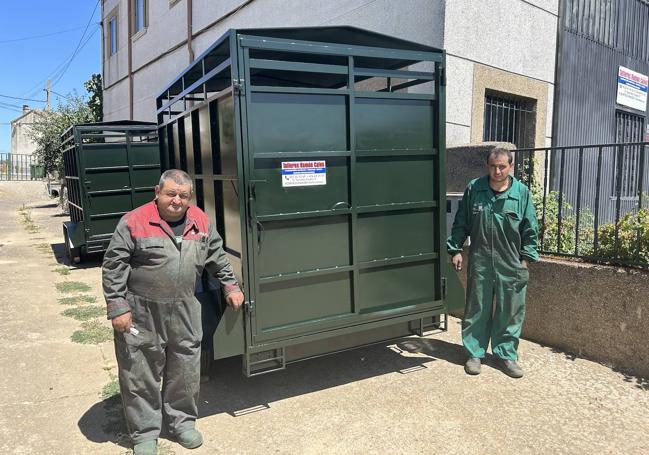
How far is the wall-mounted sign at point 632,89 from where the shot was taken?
9141mm

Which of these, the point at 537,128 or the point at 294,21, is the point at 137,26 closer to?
the point at 294,21

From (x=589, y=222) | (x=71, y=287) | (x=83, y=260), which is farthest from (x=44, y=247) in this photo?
(x=589, y=222)

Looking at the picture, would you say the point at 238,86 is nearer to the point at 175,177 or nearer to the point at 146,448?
the point at 175,177

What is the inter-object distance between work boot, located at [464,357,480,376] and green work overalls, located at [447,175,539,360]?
0.04 m

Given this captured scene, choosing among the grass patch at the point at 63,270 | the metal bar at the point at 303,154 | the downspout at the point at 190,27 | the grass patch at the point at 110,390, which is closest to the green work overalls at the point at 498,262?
the metal bar at the point at 303,154

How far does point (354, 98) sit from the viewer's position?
3.64 metres

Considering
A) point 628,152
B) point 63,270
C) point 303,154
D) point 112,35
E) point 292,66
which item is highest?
point 112,35

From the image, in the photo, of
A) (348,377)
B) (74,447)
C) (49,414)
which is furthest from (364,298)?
(49,414)

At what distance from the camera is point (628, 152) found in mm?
9242

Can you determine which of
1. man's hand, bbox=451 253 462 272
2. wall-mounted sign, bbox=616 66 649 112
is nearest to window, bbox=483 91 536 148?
wall-mounted sign, bbox=616 66 649 112

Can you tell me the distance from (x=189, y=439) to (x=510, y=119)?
20.7 feet

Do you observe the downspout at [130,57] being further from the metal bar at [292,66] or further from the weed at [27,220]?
the metal bar at [292,66]

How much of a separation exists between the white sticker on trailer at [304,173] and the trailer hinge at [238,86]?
0.54 metres

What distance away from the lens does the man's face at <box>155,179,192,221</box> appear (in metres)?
2.99
